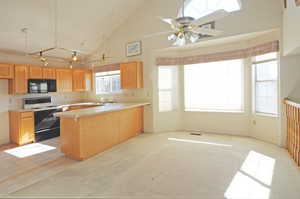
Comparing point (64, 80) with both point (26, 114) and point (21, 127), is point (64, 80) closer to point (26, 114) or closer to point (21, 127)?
point (26, 114)

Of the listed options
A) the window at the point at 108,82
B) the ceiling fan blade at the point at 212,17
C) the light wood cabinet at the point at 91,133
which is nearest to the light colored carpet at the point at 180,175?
the light wood cabinet at the point at 91,133

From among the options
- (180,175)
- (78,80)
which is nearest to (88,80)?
(78,80)

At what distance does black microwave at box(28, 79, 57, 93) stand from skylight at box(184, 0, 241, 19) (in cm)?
448

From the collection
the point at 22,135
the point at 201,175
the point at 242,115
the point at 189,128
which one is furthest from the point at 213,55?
the point at 22,135

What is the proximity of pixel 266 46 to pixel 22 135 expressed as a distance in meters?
6.13

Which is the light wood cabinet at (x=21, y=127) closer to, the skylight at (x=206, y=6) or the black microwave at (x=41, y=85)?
the black microwave at (x=41, y=85)

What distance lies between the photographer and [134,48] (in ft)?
16.9

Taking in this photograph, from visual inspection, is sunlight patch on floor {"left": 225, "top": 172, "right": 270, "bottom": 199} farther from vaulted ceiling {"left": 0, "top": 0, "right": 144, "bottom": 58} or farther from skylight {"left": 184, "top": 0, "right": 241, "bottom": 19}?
vaulted ceiling {"left": 0, "top": 0, "right": 144, "bottom": 58}

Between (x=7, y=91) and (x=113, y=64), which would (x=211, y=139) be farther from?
(x=7, y=91)

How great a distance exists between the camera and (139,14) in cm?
507

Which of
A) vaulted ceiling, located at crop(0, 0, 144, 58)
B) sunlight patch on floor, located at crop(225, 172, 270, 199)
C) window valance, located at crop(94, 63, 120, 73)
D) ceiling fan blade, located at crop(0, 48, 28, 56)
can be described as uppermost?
vaulted ceiling, located at crop(0, 0, 144, 58)

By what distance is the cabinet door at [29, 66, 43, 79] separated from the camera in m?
4.51

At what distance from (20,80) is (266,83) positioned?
6.14 meters

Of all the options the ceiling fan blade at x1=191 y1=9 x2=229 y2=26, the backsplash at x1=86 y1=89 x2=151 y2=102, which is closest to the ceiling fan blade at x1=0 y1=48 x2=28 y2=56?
the backsplash at x1=86 y1=89 x2=151 y2=102
